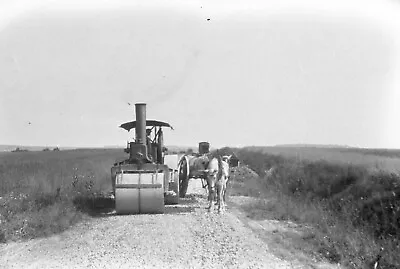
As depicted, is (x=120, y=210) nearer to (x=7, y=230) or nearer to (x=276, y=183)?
(x=7, y=230)

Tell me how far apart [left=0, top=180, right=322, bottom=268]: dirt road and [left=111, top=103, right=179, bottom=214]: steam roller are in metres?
1.03

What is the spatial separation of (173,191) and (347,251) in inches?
310

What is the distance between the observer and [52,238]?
13.0 meters

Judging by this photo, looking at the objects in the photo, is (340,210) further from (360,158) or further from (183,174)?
(360,158)

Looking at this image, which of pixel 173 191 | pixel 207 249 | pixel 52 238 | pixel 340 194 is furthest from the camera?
pixel 340 194

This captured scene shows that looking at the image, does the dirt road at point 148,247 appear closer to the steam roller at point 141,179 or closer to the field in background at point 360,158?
the steam roller at point 141,179

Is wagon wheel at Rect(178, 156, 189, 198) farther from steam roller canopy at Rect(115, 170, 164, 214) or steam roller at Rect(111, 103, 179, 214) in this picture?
steam roller canopy at Rect(115, 170, 164, 214)

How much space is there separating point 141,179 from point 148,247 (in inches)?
180

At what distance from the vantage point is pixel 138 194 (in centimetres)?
1577

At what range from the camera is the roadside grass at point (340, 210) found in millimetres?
12016

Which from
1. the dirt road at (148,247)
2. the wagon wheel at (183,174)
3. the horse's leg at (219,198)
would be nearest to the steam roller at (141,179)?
the dirt road at (148,247)

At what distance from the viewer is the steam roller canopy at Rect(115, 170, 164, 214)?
1573 cm

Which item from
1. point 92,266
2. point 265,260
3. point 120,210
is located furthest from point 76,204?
point 265,260

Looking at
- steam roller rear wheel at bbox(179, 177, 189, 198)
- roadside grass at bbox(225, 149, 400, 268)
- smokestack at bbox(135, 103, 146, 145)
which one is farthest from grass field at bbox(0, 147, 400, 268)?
steam roller rear wheel at bbox(179, 177, 189, 198)
